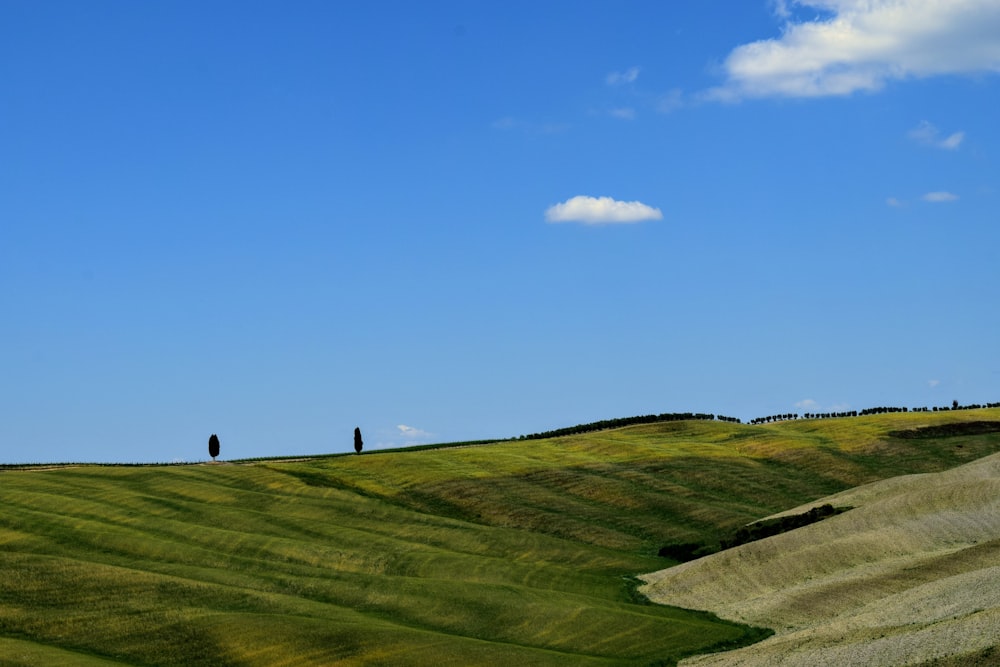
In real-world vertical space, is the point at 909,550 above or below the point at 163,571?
below

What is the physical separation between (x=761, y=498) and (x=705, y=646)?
47.1 m

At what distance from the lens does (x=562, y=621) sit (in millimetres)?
62750

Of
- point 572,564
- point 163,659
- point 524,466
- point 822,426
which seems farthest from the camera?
point 822,426

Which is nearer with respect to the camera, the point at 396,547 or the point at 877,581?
the point at 877,581

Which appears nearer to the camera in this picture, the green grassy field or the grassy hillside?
the grassy hillside

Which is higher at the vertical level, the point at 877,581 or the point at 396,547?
the point at 396,547

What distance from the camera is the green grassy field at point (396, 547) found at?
55.3 m

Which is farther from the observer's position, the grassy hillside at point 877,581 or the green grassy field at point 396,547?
the green grassy field at point 396,547

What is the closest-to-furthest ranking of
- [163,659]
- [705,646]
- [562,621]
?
[163,659], [705,646], [562,621]

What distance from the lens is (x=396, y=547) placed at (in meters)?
77.9

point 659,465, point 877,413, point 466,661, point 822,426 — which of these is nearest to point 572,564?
point 466,661

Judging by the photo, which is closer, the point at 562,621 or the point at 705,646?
the point at 705,646

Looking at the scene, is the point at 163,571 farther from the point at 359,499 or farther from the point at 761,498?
the point at 761,498

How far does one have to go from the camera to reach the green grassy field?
2178 inches
